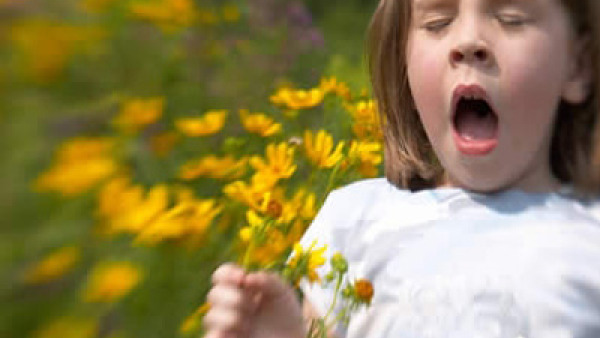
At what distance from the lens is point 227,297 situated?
87 centimetres

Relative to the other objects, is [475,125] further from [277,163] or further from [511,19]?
[277,163]

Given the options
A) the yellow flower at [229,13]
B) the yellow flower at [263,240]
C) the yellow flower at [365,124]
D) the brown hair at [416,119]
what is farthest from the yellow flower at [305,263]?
the yellow flower at [229,13]

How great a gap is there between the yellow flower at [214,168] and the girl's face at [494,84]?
265mm

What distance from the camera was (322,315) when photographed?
1114 millimetres

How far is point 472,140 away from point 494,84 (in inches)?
2.8

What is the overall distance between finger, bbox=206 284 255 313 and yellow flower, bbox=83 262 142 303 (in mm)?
299

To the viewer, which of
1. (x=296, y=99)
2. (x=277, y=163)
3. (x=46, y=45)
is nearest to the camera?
(x=46, y=45)

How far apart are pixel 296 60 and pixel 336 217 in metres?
1.33

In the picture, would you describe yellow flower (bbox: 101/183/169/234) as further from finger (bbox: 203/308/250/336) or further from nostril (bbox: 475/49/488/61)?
nostril (bbox: 475/49/488/61)

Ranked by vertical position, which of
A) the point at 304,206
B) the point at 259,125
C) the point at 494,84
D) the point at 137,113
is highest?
the point at 137,113

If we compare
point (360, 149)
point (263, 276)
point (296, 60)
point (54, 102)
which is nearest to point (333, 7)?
point (296, 60)

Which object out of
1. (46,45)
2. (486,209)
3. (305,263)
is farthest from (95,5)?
(486,209)

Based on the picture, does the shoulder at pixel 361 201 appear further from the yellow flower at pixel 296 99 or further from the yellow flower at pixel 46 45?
→ the yellow flower at pixel 46 45

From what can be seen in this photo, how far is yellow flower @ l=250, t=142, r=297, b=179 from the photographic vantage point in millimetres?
1179
